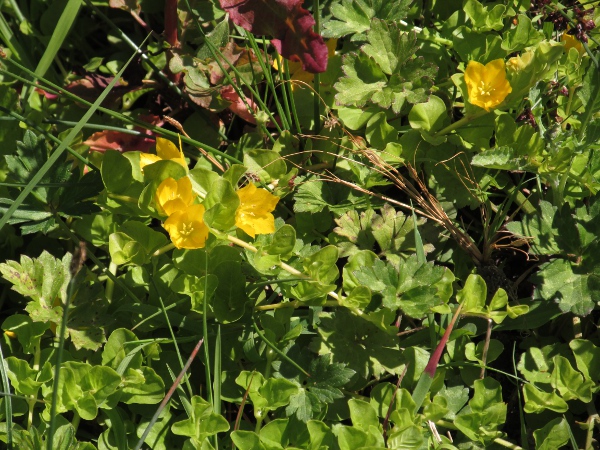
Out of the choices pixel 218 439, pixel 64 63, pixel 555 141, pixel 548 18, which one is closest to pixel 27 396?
pixel 218 439

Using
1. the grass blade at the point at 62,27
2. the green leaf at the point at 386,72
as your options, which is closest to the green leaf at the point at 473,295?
the green leaf at the point at 386,72

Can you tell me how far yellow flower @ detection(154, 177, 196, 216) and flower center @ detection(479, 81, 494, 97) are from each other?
40.5 inches

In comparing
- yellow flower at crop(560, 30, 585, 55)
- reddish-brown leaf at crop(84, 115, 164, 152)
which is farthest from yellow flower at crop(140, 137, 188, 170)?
yellow flower at crop(560, 30, 585, 55)

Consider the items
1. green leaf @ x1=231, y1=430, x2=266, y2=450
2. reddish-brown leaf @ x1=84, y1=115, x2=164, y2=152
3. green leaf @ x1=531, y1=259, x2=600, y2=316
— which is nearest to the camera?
A: green leaf @ x1=231, y1=430, x2=266, y2=450

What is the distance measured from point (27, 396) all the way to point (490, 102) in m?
1.71

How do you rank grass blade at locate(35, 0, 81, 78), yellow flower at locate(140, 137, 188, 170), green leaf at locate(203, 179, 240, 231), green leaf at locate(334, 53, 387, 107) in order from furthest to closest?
green leaf at locate(334, 53, 387, 107) → grass blade at locate(35, 0, 81, 78) → yellow flower at locate(140, 137, 188, 170) → green leaf at locate(203, 179, 240, 231)

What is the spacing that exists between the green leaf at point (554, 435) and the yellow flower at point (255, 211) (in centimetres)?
97

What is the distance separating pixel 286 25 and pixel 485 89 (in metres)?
0.71

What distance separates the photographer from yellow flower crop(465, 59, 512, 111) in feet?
7.59

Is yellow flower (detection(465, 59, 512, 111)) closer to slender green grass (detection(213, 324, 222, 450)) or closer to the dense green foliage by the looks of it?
the dense green foliage

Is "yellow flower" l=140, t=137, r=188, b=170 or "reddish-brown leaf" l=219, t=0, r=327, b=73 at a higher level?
"reddish-brown leaf" l=219, t=0, r=327, b=73

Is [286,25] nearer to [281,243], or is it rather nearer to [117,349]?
[281,243]

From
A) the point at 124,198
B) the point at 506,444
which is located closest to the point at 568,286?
the point at 506,444

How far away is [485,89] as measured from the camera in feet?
7.63
